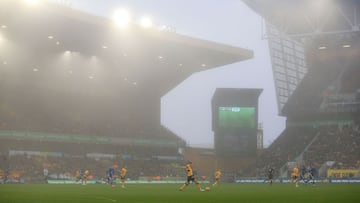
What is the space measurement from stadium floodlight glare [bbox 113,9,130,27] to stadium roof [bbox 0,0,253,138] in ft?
2.31

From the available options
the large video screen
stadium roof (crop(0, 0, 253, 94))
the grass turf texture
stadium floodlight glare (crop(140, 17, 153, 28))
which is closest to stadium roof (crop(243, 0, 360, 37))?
stadium roof (crop(0, 0, 253, 94))

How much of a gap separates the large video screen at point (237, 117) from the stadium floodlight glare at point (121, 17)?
17.3 m

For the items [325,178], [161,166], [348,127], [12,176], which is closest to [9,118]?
[12,176]

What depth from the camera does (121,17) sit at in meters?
52.5

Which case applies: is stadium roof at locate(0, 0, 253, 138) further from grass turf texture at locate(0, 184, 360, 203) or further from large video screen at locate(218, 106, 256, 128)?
grass turf texture at locate(0, 184, 360, 203)

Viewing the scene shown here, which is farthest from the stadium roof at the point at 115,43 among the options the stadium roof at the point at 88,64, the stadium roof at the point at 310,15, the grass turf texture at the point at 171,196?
the grass turf texture at the point at 171,196

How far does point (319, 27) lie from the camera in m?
64.5

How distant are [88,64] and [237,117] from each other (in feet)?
62.4

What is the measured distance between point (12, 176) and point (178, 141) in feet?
82.1

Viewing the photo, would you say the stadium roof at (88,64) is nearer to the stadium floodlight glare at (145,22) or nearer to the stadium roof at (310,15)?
the stadium floodlight glare at (145,22)

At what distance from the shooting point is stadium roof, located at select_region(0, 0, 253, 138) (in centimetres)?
5219

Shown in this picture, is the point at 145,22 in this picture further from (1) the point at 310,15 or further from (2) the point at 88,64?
(1) the point at 310,15

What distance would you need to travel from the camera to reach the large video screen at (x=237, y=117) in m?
63.3

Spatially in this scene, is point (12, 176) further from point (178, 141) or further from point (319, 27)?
point (319, 27)
